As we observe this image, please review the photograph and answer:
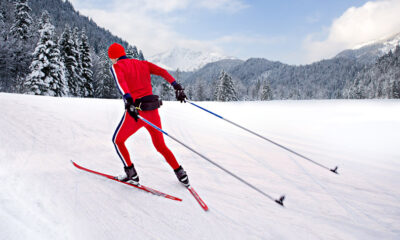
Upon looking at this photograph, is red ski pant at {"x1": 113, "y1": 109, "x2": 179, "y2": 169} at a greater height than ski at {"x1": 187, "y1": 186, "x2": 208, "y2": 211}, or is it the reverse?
red ski pant at {"x1": 113, "y1": 109, "x2": 179, "y2": 169}

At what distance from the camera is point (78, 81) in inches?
1241

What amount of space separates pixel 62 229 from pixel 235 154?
12.0 feet

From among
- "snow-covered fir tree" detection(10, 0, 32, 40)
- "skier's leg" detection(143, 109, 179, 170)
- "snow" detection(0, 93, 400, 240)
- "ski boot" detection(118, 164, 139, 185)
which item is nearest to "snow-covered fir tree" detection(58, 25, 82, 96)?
"snow-covered fir tree" detection(10, 0, 32, 40)

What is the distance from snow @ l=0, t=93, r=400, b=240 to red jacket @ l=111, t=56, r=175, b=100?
1.44 m

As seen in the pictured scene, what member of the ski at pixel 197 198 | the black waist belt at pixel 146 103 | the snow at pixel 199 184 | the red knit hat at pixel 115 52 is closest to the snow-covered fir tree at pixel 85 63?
the snow at pixel 199 184

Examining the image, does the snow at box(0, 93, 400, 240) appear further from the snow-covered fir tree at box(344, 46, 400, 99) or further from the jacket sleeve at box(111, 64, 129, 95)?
the snow-covered fir tree at box(344, 46, 400, 99)

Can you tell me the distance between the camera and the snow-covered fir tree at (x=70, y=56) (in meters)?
29.5

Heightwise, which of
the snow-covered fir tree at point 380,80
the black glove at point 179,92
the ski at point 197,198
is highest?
the snow-covered fir tree at point 380,80

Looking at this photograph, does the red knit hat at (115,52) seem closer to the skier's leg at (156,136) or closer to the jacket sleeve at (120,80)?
the jacket sleeve at (120,80)

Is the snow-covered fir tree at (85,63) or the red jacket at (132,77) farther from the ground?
the snow-covered fir tree at (85,63)

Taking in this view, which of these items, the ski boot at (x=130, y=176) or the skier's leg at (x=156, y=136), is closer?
the skier's leg at (x=156, y=136)

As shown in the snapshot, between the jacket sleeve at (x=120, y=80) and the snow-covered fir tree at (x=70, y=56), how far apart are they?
31.3m

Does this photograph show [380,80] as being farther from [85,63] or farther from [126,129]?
[126,129]

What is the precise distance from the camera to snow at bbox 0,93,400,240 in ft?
7.82
